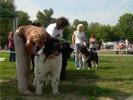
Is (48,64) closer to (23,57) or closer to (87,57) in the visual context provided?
(23,57)

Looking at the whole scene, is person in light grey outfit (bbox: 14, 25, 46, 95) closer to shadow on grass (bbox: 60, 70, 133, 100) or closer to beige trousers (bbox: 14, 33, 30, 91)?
beige trousers (bbox: 14, 33, 30, 91)

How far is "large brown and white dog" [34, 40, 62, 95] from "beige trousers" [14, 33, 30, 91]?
14.6 inches

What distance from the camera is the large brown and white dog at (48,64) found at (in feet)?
27.9

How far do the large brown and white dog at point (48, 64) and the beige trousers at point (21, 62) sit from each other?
0.37m

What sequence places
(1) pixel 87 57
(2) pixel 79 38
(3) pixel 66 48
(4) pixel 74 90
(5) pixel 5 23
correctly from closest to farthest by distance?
(4) pixel 74 90, (3) pixel 66 48, (2) pixel 79 38, (1) pixel 87 57, (5) pixel 5 23

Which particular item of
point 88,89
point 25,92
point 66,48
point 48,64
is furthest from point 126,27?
point 48,64

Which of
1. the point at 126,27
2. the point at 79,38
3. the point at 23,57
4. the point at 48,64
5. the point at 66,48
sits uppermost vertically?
the point at 126,27

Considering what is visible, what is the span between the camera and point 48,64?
857 centimetres

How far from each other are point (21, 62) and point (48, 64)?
0.79 meters

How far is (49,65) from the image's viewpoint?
8578 millimetres

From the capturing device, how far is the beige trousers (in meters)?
9.07

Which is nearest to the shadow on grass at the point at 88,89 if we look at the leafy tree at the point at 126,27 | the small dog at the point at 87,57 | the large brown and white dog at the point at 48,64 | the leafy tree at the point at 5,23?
the large brown and white dog at the point at 48,64

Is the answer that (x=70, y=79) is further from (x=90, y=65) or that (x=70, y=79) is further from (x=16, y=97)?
(x=90, y=65)

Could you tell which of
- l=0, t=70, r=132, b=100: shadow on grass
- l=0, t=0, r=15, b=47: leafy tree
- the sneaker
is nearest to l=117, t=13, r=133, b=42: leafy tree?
l=0, t=0, r=15, b=47: leafy tree
